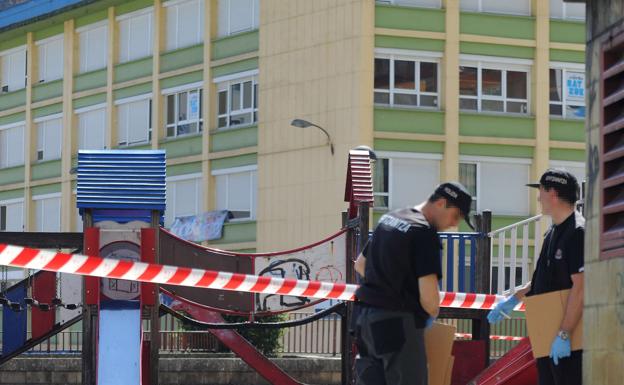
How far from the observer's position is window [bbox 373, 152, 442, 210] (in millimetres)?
44906

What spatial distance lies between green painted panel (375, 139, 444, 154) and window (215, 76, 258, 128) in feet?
15.4

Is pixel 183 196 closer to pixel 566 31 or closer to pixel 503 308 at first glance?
pixel 566 31

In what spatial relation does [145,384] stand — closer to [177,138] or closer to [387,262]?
[387,262]

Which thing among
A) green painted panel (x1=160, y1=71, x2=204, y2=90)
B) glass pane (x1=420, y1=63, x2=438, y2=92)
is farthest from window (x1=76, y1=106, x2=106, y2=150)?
glass pane (x1=420, y1=63, x2=438, y2=92)

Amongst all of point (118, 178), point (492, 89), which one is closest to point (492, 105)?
point (492, 89)

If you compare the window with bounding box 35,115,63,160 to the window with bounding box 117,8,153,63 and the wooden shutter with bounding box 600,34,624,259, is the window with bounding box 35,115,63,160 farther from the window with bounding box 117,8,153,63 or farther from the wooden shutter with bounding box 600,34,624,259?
the wooden shutter with bounding box 600,34,624,259

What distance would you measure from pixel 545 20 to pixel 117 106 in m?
15.2

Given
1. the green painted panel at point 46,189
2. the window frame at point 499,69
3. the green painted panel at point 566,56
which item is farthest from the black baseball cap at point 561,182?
the green painted panel at point 46,189

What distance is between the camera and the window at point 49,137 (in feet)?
180

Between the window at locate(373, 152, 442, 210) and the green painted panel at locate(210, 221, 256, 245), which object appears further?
the green painted panel at locate(210, 221, 256, 245)

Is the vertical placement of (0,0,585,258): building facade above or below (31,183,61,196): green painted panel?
above

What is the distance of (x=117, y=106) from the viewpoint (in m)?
52.4

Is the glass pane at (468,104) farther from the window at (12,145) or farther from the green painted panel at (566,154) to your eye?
the window at (12,145)

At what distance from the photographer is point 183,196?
49.8 metres
